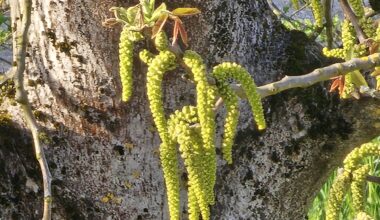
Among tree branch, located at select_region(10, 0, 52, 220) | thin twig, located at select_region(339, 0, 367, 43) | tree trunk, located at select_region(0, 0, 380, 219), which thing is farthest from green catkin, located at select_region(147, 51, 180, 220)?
thin twig, located at select_region(339, 0, 367, 43)

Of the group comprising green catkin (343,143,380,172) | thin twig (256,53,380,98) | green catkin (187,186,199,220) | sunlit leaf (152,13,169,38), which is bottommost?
green catkin (187,186,199,220)

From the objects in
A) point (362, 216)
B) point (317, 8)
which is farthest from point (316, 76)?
point (317, 8)

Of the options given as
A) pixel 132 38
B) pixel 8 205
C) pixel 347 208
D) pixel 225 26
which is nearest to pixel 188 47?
pixel 225 26

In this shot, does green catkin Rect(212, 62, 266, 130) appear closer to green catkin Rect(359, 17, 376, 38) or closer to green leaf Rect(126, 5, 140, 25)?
green leaf Rect(126, 5, 140, 25)

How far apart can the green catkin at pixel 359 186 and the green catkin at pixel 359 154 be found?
2 centimetres

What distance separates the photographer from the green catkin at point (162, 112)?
4.44 feet

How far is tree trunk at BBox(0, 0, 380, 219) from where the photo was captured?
6.34ft

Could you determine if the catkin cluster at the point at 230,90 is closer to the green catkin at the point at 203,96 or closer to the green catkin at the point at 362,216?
the green catkin at the point at 203,96

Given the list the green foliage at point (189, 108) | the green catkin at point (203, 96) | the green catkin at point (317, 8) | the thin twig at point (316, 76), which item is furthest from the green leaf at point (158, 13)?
the green catkin at point (317, 8)

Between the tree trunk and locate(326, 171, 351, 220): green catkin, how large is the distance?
17.9 inches

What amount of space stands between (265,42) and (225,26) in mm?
161

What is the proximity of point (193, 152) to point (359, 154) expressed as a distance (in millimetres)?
416

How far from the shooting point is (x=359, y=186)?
1.67m

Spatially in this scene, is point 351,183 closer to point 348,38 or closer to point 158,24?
point 348,38
